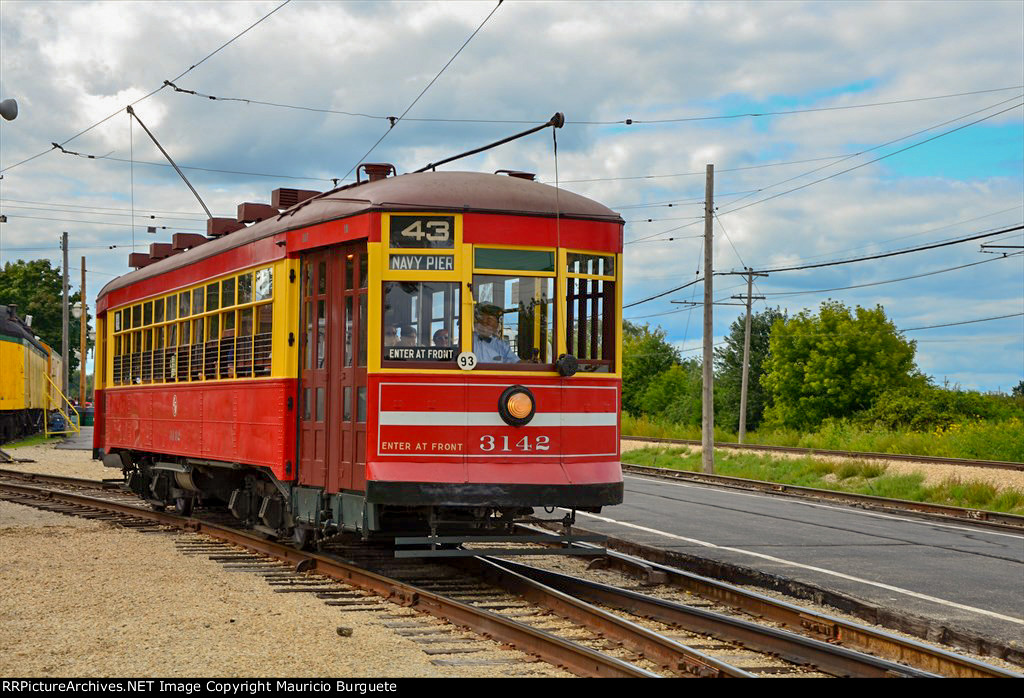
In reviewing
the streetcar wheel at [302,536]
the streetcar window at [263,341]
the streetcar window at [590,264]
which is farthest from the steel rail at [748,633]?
the streetcar window at [263,341]

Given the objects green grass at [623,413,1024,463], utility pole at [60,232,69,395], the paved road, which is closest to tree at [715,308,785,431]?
green grass at [623,413,1024,463]

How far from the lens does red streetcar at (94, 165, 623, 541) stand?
32.8 feet

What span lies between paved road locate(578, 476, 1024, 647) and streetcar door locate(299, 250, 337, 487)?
4.41 meters

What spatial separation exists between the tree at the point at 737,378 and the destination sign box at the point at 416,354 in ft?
161

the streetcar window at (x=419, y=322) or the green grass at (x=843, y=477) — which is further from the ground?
the streetcar window at (x=419, y=322)

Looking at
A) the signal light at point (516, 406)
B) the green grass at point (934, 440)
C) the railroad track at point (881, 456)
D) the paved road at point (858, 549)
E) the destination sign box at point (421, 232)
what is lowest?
the paved road at point (858, 549)

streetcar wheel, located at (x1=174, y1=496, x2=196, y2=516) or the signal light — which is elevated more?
the signal light

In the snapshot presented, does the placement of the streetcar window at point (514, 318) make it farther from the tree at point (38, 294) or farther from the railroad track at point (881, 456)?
the tree at point (38, 294)

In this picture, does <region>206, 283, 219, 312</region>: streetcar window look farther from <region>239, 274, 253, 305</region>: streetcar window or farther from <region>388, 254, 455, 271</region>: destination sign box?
<region>388, 254, 455, 271</region>: destination sign box

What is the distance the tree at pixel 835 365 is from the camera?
178 ft

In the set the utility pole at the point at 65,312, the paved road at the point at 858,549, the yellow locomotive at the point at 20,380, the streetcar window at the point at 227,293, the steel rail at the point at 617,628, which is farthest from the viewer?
the utility pole at the point at 65,312

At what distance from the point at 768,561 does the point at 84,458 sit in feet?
76.3
